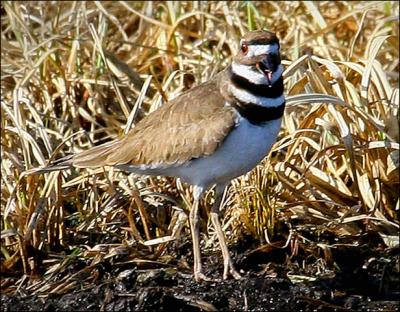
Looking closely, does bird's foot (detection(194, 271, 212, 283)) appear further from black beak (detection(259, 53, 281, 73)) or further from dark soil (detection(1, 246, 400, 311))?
black beak (detection(259, 53, 281, 73))

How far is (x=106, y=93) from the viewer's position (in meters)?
7.25

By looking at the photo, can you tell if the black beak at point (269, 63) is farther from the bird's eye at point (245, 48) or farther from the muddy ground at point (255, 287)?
the muddy ground at point (255, 287)

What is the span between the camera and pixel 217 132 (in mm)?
5180

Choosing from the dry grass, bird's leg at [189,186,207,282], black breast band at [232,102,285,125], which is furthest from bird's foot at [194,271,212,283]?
black breast band at [232,102,285,125]

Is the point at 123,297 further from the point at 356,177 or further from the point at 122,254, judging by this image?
the point at 356,177

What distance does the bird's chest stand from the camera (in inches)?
203

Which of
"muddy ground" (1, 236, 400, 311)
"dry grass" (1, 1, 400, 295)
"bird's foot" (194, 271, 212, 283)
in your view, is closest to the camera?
"muddy ground" (1, 236, 400, 311)

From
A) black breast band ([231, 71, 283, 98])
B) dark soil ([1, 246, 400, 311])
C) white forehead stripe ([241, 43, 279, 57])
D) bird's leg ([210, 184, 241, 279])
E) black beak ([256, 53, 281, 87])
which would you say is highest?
white forehead stripe ([241, 43, 279, 57])

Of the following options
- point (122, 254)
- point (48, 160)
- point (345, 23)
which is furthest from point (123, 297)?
point (345, 23)

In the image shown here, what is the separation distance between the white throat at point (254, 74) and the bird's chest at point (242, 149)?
19 centimetres

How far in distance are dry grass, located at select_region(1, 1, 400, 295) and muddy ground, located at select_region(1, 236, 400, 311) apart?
10 centimetres

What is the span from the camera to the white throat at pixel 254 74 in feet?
17.0

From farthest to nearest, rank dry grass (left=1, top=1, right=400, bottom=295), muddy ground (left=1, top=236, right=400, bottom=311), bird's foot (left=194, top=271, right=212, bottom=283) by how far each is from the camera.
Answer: dry grass (left=1, top=1, right=400, bottom=295)
bird's foot (left=194, top=271, right=212, bottom=283)
muddy ground (left=1, top=236, right=400, bottom=311)

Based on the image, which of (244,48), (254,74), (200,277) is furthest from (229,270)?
(244,48)
